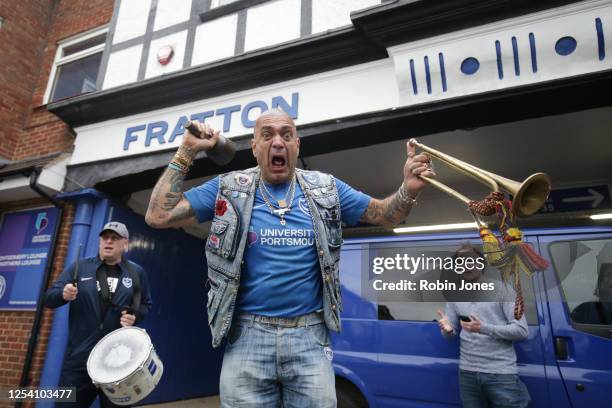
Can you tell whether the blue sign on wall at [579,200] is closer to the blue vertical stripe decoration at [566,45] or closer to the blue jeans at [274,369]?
the blue vertical stripe decoration at [566,45]

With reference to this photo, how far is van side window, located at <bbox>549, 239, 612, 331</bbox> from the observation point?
3.14 metres

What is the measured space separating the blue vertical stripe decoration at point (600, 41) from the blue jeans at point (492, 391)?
8.75 ft

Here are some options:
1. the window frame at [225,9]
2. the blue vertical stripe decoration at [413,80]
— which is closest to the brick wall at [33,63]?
the window frame at [225,9]

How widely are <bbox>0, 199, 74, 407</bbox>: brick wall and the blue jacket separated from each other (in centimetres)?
220

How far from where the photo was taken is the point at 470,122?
13.5 feet

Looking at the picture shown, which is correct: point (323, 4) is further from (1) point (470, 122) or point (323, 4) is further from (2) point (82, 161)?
(2) point (82, 161)

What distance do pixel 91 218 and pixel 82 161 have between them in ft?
2.87

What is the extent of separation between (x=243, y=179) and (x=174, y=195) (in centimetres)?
36

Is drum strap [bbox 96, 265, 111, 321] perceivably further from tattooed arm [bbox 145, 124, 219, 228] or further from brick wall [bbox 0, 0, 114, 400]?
brick wall [bbox 0, 0, 114, 400]

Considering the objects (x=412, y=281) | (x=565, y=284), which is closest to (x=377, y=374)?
(x=412, y=281)

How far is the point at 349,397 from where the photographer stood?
12.5 ft

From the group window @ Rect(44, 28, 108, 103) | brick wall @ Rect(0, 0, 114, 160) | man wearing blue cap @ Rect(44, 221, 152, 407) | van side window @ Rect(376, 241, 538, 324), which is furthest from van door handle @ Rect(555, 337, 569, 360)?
window @ Rect(44, 28, 108, 103)

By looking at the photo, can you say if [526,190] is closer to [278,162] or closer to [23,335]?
[278,162]

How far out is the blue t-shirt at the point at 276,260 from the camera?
1.85 m
